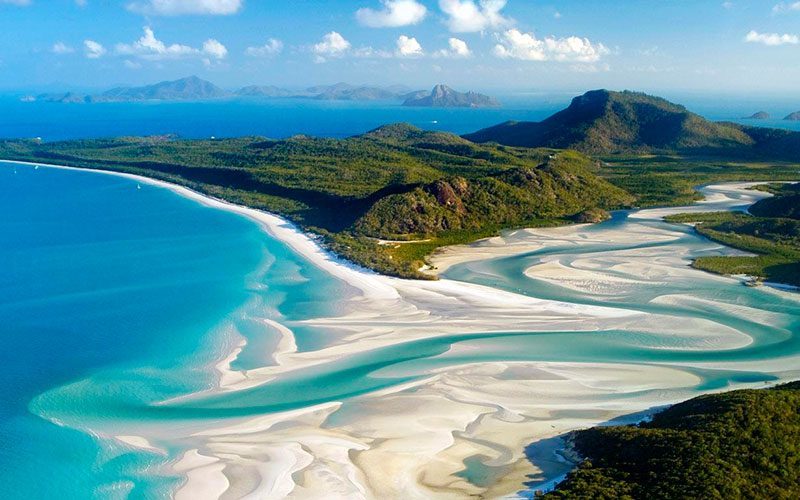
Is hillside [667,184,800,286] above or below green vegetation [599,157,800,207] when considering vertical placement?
below

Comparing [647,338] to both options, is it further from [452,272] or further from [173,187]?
[173,187]

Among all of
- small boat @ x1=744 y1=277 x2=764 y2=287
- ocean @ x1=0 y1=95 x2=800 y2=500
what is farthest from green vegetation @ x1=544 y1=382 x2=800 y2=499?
small boat @ x1=744 y1=277 x2=764 y2=287

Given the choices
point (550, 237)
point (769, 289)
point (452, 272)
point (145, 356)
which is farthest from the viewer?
point (550, 237)

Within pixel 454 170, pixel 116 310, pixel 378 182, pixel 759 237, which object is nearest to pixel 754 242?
pixel 759 237

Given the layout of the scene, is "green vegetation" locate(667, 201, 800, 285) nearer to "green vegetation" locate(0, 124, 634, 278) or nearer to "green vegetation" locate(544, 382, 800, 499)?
"green vegetation" locate(0, 124, 634, 278)

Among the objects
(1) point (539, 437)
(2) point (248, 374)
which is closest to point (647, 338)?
(1) point (539, 437)

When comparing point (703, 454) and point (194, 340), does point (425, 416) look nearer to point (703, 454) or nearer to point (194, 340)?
point (703, 454)
